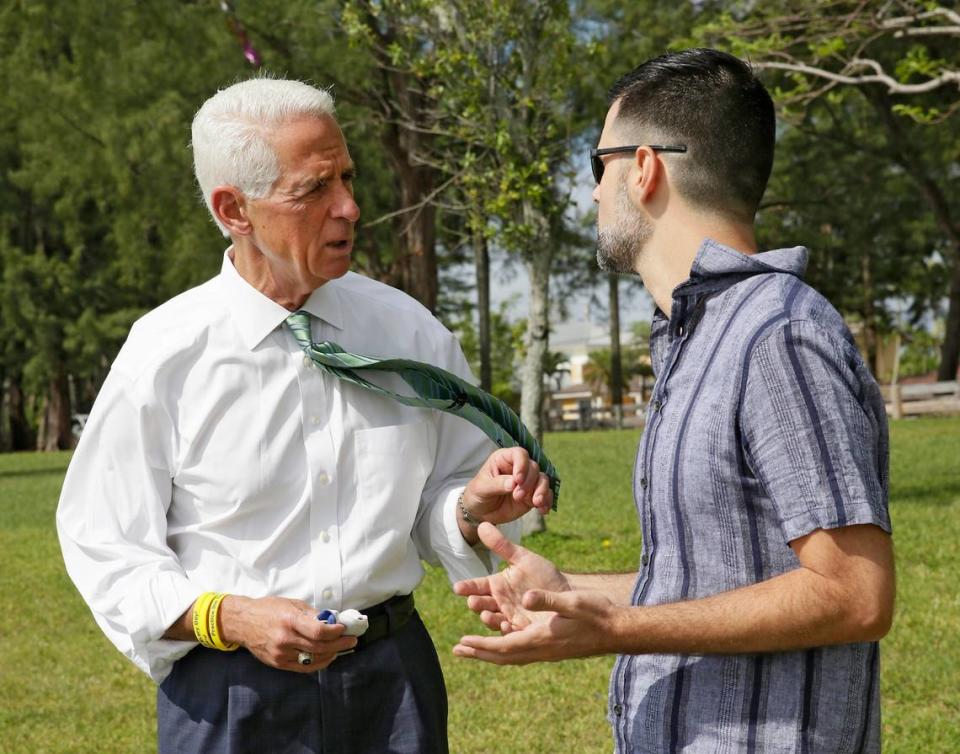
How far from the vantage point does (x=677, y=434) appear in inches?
91.4

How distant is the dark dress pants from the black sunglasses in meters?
1.24

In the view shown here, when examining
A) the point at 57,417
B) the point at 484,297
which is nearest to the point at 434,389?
the point at 484,297

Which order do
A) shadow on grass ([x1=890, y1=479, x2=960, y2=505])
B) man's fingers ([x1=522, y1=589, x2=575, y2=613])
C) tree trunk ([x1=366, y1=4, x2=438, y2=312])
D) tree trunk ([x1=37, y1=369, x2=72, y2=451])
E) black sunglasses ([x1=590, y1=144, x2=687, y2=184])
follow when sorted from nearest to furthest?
man's fingers ([x1=522, y1=589, x2=575, y2=613]) → black sunglasses ([x1=590, y1=144, x2=687, y2=184]) → shadow on grass ([x1=890, y1=479, x2=960, y2=505]) → tree trunk ([x1=366, y1=4, x2=438, y2=312]) → tree trunk ([x1=37, y1=369, x2=72, y2=451])

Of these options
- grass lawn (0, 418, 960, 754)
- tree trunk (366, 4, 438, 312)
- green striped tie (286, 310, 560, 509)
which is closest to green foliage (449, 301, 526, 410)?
tree trunk (366, 4, 438, 312)

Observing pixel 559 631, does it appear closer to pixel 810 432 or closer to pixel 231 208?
pixel 810 432

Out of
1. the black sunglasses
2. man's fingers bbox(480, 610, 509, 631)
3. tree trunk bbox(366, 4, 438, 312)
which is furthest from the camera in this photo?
tree trunk bbox(366, 4, 438, 312)

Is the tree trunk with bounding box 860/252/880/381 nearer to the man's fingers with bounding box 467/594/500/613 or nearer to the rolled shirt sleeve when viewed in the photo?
the rolled shirt sleeve

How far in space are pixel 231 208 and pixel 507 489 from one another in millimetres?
948

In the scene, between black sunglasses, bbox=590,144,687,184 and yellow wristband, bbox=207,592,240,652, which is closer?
black sunglasses, bbox=590,144,687,184

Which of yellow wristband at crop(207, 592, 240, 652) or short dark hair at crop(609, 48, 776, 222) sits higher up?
short dark hair at crop(609, 48, 776, 222)

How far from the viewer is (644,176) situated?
2.51 meters

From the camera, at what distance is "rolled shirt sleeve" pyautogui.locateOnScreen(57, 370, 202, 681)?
2.88 m

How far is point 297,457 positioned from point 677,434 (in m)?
1.08

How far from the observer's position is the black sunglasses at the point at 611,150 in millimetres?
2477
